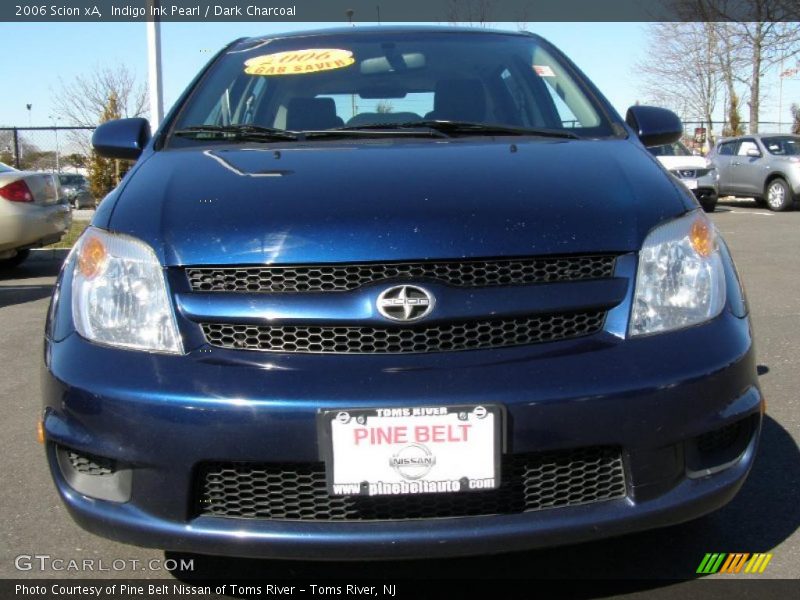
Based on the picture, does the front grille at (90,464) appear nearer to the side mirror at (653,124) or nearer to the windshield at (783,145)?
the side mirror at (653,124)

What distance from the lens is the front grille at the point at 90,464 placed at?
6.73 ft

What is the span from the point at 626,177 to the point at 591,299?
1.66ft

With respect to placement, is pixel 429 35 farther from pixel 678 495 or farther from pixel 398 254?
pixel 678 495

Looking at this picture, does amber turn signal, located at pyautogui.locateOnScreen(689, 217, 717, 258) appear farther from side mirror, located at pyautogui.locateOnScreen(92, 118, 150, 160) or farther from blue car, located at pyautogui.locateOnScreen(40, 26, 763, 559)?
side mirror, located at pyautogui.locateOnScreen(92, 118, 150, 160)

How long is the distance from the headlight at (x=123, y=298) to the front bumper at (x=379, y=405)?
0.21 ft

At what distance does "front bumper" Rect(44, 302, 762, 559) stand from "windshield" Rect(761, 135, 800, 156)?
16.6 meters

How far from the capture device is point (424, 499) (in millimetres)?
1971

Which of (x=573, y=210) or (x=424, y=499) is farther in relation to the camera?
(x=573, y=210)

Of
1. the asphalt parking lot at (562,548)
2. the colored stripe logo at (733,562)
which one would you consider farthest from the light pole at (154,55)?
the colored stripe logo at (733,562)

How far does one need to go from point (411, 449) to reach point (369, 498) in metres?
0.15

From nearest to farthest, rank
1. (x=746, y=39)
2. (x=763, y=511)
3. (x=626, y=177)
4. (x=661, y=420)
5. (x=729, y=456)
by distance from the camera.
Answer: (x=661, y=420)
(x=729, y=456)
(x=626, y=177)
(x=763, y=511)
(x=746, y=39)

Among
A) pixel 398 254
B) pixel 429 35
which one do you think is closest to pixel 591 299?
pixel 398 254

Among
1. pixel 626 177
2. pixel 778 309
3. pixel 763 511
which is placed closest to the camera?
pixel 626 177

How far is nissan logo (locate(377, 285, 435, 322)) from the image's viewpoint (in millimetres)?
2008
